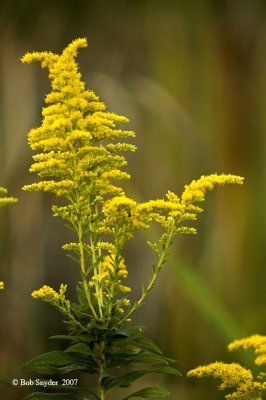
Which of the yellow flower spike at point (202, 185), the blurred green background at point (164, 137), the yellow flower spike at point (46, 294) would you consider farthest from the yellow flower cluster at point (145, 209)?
the blurred green background at point (164, 137)

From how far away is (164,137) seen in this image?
7.39 ft

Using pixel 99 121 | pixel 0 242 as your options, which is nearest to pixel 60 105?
pixel 99 121

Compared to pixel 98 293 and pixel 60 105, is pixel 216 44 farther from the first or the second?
pixel 98 293

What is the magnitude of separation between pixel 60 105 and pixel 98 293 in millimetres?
405

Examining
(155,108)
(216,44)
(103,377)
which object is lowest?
(103,377)

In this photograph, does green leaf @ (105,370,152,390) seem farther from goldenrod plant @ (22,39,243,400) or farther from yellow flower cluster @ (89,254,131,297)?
yellow flower cluster @ (89,254,131,297)

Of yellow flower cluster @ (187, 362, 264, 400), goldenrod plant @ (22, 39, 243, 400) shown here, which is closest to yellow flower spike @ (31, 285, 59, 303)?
goldenrod plant @ (22, 39, 243, 400)

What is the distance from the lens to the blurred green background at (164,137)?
221 cm

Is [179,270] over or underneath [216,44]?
underneath

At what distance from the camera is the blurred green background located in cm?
221

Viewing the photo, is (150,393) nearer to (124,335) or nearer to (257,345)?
(124,335)

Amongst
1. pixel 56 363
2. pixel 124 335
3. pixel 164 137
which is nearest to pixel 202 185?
pixel 124 335

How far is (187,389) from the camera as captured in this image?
2.18 m

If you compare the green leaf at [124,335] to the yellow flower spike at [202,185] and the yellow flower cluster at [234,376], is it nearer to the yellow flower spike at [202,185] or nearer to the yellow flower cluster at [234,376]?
the yellow flower cluster at [234,376]
